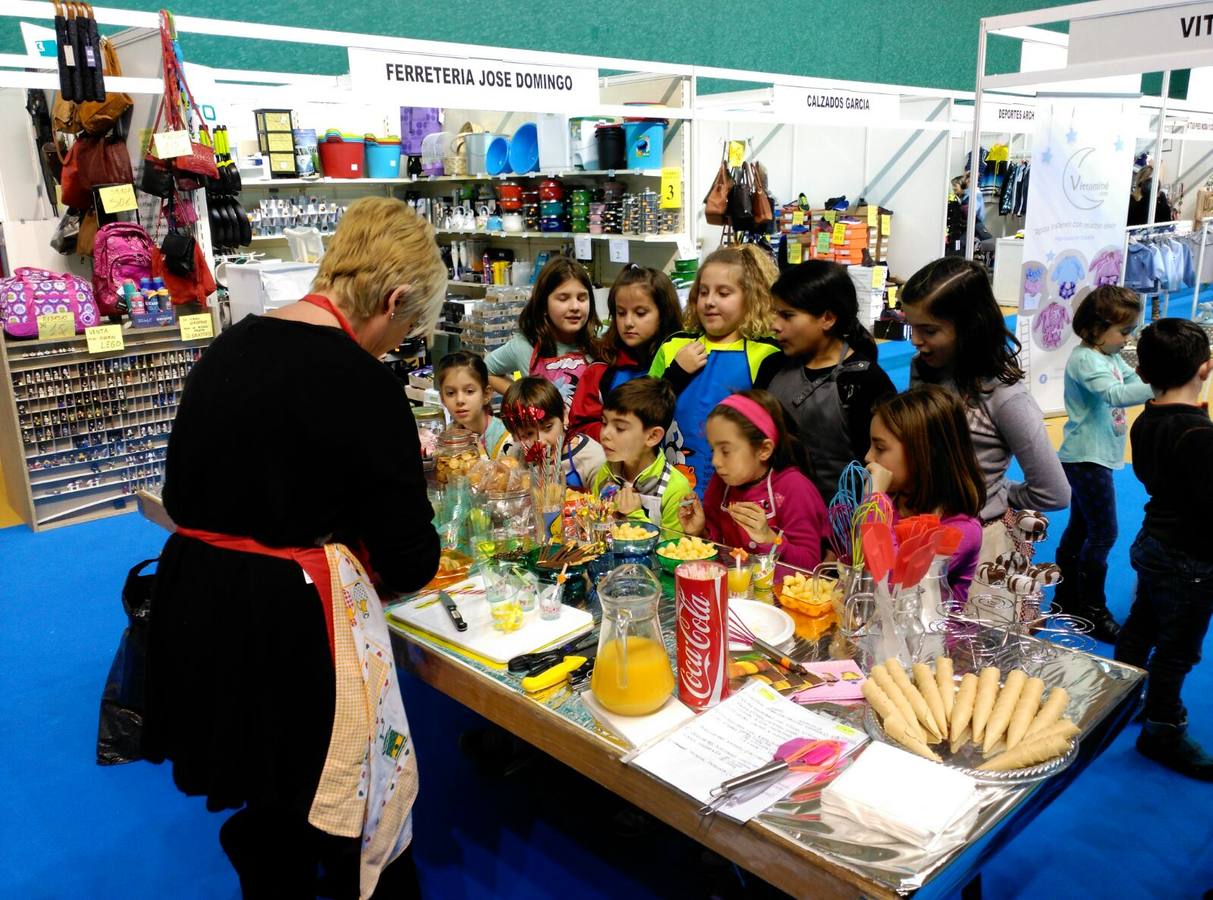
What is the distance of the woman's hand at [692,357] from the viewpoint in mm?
2992

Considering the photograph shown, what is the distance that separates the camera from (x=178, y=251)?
4848 millimetres

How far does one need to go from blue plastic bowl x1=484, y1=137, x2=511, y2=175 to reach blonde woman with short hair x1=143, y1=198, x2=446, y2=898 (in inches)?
218

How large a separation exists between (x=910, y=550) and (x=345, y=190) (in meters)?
7.59

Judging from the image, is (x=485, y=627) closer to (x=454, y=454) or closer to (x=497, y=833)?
(x=454, y=454)

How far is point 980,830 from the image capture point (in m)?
1.21

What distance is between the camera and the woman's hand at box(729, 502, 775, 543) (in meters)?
2.13

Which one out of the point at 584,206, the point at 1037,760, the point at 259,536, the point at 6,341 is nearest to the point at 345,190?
the point at 584,206

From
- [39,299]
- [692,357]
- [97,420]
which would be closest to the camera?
[692,357]

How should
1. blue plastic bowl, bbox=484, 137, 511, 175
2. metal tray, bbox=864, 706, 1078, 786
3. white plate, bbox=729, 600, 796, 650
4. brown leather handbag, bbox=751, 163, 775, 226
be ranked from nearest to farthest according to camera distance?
metal tray, bbox=864, 706, 1078, 786, white plate, bbox=729, 600, 796, 650, brown leather handbag, bbox=751, 163, 775, 226, blue plastic bowl, bbox=484, 137, 511, 175

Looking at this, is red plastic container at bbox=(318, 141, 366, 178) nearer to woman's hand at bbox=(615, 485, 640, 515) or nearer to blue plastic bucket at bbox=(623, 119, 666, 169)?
blue plastic bucket at bbox=(623, 119, 666, 169)

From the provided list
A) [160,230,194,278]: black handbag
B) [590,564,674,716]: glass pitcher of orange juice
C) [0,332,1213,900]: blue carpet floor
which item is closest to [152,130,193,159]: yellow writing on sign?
[160,230,194,278]: black handbag

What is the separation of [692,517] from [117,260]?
420 cm

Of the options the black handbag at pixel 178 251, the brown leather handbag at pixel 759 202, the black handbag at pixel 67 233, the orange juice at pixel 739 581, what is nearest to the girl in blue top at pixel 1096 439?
the orange juice at pixel 739 581

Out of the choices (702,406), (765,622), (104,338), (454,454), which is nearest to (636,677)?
(765,622)
